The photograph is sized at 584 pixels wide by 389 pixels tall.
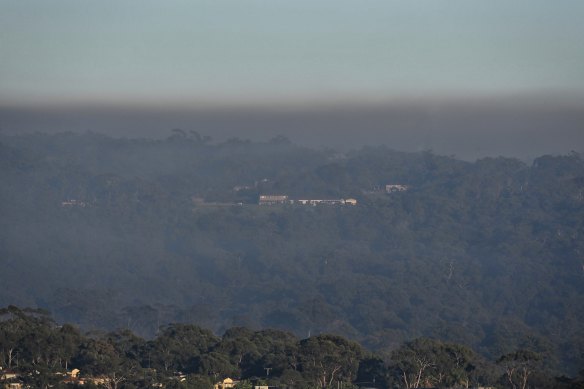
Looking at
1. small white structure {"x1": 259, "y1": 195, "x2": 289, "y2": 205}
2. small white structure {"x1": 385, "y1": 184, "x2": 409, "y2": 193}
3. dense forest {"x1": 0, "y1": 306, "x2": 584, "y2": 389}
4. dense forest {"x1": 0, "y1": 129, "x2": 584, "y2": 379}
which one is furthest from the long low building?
dense forest {"x1": 0, "y1": 306, "x2": 584, "y2": 389}

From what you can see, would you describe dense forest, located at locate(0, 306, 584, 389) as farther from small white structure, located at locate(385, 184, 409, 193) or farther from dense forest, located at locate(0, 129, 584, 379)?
small white structure, located at locate(385, 184, 409, 193)

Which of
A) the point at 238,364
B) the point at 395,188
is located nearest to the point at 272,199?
the point at 395,188

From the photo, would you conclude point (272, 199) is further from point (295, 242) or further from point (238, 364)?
point (238, 364)

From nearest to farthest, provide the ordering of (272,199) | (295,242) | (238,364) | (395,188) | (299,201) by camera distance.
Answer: (238,364) → (295,242) → (299,201) → (272,199) → (395,188)

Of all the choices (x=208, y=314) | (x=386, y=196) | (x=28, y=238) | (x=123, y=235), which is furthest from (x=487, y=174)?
(x=208, y=314)

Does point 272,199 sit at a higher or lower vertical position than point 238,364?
lower

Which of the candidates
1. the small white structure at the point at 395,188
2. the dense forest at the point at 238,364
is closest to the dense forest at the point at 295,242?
the small white structure at the point at 395,188

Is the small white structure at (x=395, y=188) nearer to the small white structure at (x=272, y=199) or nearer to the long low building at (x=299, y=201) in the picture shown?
the long low building at (x=299, y=201)
